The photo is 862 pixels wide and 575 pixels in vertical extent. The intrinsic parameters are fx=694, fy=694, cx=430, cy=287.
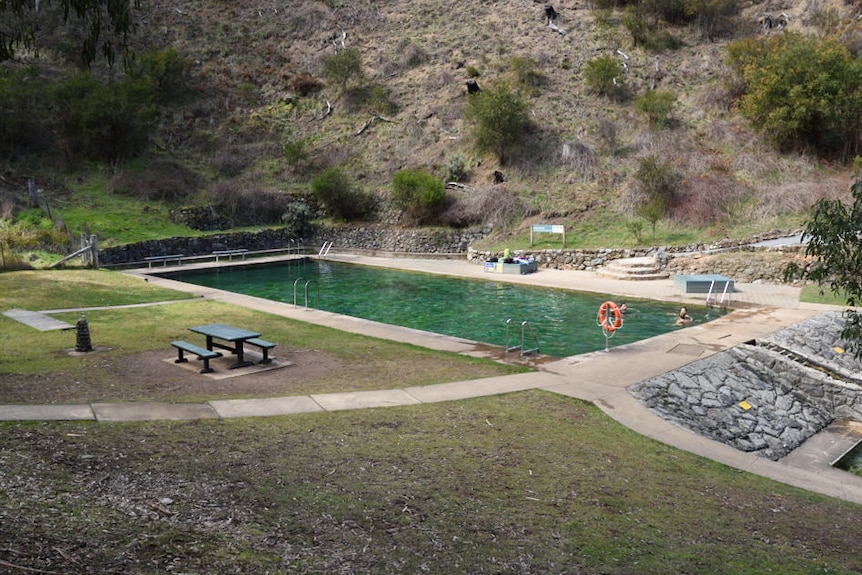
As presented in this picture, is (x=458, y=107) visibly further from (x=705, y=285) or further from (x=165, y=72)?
(x=705, y=285)

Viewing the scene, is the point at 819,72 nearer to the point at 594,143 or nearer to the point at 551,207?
the point at 594,143

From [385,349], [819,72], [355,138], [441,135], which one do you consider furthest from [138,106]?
[819,72]

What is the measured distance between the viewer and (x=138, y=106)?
44.5 m

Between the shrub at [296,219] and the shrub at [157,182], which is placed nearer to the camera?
the shrub at [157,182]

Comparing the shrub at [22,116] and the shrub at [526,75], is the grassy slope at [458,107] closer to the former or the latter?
the shrub at [526,75]

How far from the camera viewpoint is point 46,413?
31.0 ft

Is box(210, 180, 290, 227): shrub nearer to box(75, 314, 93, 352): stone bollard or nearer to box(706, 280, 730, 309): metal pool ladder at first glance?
box(706, 280, 730, 309): metal pool ladder

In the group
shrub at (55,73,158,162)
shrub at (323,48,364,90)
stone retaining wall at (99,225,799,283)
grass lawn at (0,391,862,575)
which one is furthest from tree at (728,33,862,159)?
shrub at (55,73,158,162)

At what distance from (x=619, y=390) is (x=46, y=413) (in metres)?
9.47

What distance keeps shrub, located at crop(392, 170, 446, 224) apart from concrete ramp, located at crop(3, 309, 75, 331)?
23900 millimetres

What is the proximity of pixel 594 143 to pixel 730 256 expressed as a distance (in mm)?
16220

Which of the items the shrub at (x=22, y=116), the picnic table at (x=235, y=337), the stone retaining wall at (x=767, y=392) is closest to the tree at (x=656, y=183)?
the stone retaining wall at (x=767, y=392)

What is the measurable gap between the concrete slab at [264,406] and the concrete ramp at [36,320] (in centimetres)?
793

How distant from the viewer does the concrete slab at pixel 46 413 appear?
9.15 metres
